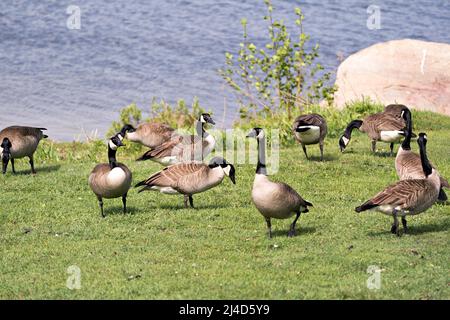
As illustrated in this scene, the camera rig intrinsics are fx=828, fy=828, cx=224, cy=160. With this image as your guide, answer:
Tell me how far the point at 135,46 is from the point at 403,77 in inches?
465

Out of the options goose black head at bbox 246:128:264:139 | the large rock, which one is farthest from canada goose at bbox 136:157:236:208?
the large rock

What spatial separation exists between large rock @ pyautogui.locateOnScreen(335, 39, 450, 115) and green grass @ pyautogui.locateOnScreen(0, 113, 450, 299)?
6357mm

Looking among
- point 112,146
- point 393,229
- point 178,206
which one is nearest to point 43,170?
point 112,146

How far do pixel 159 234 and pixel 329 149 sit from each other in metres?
6.88

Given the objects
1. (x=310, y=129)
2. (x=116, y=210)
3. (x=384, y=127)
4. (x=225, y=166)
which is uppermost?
(x=384, y=127)

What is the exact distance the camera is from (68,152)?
1862 cm

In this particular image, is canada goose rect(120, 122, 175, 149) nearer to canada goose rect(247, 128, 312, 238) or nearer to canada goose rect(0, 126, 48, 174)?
canada goose rect(0, 126, 48, 174)

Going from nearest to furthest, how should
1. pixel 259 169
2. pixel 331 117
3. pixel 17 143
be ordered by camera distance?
pixel 259 169, pixel 17 143, pixel 331 117

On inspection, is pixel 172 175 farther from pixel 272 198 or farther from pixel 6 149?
pixel 6 149

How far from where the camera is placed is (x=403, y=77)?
21906 millimetres

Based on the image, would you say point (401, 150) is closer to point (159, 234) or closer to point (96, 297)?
point (159, 234)

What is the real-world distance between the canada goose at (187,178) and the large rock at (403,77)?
917 centimetres

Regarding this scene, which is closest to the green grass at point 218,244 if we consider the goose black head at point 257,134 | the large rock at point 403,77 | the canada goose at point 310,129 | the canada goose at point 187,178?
the canada goose at point 187,178
